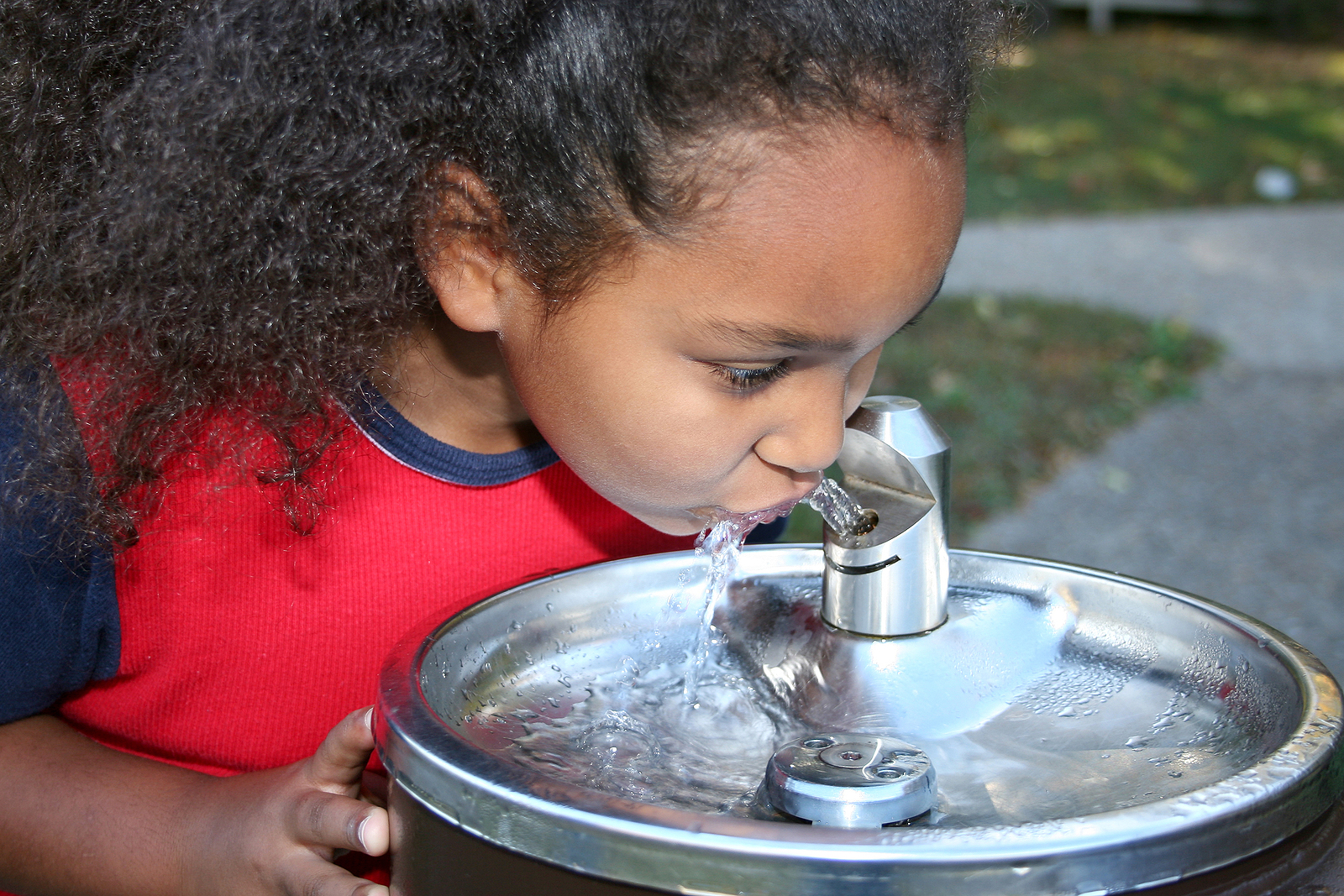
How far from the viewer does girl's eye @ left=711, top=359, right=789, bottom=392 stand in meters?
0.85

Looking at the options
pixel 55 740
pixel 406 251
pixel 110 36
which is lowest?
pixel 55 740

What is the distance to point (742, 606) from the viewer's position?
3.30 feet

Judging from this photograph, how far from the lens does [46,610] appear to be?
96cm

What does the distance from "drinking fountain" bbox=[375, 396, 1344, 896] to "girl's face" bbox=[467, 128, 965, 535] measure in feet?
0.28

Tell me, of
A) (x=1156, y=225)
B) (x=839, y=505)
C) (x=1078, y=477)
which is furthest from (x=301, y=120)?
(x=1156, y=225)

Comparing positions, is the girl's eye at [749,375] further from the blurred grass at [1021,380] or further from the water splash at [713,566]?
the blurred grass at [1021,380]

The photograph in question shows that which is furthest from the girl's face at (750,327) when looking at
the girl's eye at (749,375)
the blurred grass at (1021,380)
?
the blurred grass at (1021,380)

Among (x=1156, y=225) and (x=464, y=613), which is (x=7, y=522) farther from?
(x=1156, y=225)

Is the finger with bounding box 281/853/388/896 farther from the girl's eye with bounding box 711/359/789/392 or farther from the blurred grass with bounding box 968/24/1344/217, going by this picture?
the blurred grass with bounding box 968/24/1344/217

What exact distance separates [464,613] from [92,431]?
300 mm

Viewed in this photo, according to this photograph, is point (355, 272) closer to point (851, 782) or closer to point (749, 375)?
point (749, 375)

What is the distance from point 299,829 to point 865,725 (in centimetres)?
36

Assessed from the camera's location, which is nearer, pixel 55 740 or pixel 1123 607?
pixel 1123 607

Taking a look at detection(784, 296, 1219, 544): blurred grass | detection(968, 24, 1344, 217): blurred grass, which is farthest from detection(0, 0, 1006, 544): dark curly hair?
detection(968, 24, 1344, 217): blurred grass
